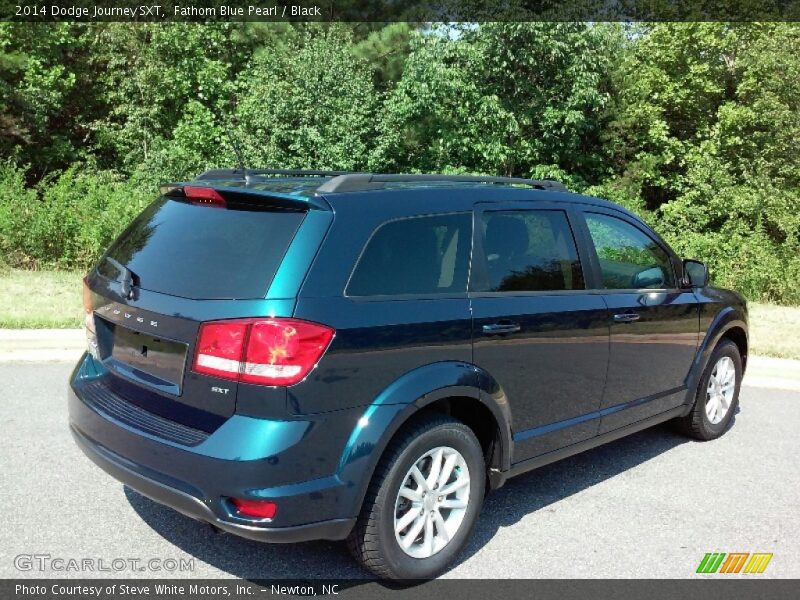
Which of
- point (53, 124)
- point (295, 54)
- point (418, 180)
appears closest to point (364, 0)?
point (295, 54)

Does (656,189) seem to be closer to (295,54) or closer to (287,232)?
(295,54)

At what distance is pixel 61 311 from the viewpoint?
888 cm

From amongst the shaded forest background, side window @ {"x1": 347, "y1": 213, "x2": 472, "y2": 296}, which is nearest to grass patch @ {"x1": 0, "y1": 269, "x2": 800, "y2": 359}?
the shaded forest background

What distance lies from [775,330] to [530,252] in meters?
6.81

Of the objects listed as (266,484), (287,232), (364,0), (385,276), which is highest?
(364,0)

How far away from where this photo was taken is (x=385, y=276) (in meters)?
3.35

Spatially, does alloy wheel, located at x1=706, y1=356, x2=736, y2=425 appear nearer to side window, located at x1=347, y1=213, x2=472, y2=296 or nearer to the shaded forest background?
side window, located at x1=347, y1=213, x2=472, y2=296

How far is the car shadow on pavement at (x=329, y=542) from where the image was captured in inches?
140

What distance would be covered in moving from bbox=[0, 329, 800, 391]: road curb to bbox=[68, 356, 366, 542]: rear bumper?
15.4 feet

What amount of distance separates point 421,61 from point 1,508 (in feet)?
58.0

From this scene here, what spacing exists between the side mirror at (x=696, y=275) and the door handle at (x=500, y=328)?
1.89 meters

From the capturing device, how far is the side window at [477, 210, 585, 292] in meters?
3.87

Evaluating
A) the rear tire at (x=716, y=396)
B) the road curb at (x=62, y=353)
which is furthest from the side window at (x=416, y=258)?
the road curb at (x=62, y=353)

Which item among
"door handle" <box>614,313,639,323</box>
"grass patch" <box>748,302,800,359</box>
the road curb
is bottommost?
"grass patch" <box>748,302,800,359</box>
